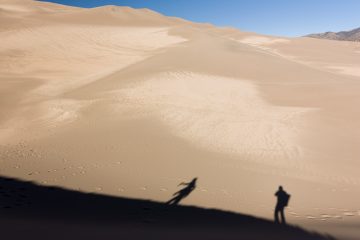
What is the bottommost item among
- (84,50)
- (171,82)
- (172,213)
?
(172,213)

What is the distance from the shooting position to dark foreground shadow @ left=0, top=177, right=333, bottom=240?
4.73 metres

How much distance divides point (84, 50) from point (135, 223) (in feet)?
76.0

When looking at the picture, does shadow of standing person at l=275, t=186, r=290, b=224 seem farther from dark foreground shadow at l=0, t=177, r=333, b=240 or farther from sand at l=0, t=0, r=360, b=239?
dark foreground shadow at l=0, t=177, r=333, b=240

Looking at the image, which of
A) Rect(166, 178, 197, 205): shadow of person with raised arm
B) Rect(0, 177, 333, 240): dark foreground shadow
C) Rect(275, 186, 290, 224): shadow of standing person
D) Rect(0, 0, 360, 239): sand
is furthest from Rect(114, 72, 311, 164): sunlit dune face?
Rect(0, 177, 333, 240): dark foreground shadow

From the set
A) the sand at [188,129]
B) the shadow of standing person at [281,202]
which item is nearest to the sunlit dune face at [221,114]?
the sand at [188,129]

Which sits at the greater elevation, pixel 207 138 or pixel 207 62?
pixel 207 62

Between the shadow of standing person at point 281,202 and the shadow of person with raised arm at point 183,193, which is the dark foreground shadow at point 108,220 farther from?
the shadow of standing person at point 281,202

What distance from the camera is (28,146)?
31.2ft

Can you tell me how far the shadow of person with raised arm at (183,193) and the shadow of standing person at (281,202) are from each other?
5.84ft

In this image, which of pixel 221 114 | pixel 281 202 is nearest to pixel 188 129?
pixel 221 114

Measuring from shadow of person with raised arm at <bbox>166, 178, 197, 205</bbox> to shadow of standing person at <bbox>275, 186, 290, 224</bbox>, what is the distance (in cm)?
178

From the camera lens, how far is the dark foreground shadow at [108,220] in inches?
186

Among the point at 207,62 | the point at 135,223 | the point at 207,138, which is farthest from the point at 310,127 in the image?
the point at 207,62

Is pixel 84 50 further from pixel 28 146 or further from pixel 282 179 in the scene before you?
pixel 282 179
